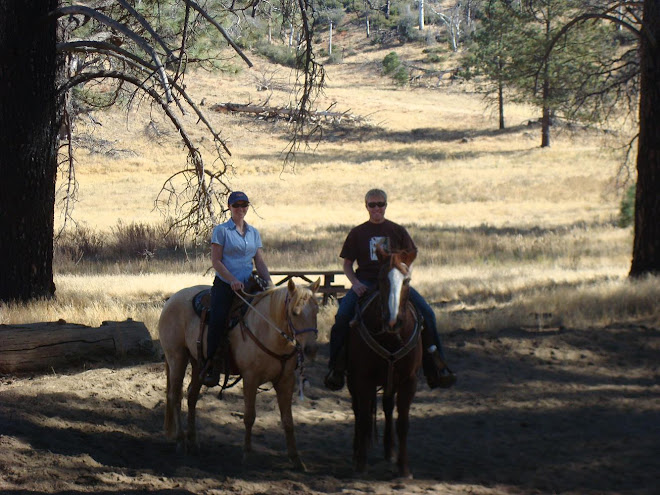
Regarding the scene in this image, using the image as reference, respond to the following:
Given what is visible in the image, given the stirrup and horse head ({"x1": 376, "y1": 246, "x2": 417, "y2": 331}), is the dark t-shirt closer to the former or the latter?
horse head ({"x1": 376, "y1": 246, "x2": 417, "y2": 331})

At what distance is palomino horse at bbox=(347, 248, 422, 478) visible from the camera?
Answer: 7.13 meters

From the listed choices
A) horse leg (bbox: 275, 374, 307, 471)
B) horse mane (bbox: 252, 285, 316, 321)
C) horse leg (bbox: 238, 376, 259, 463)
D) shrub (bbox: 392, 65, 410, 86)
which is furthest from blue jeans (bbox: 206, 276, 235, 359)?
shrub (bbox: 392, 65, 410, 86)

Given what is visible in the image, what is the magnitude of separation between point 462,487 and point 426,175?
45257mm

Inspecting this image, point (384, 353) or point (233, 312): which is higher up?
point (233, 312)

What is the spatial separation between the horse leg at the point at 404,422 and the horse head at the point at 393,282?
0.83 meters

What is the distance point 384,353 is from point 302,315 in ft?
2.67

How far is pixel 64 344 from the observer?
34.5 feet

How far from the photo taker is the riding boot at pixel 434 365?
806 cm

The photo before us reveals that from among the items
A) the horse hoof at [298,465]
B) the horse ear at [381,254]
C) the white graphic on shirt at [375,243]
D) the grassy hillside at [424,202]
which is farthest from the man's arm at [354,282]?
the grassy hillside at [424,202]

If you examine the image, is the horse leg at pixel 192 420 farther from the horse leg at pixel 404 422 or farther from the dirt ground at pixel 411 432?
the horse leg at pixel 404 422

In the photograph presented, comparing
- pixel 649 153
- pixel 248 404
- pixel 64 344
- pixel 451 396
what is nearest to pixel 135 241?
pixel 649 153

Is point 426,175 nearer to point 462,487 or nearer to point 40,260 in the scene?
point 40,260

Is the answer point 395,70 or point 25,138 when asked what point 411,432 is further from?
point 395,70

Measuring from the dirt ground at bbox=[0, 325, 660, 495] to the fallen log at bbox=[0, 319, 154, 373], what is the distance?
0.55 ft
